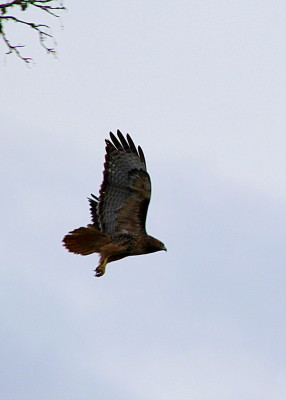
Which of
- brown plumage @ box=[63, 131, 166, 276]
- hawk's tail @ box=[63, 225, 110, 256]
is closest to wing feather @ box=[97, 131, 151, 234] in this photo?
brown plumage @ box=[63, 131, 166, 276]

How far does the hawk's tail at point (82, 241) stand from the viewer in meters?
11.6

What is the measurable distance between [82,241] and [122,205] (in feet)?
3.09

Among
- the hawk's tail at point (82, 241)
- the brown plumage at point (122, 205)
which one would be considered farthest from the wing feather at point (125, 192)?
the hawk's tail at point (82, 241)

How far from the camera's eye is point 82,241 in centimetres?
1164

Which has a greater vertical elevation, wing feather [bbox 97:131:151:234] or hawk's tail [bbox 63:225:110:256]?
wing feather [bbox 97:131:151:234]

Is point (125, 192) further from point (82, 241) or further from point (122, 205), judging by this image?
point (82, 241)

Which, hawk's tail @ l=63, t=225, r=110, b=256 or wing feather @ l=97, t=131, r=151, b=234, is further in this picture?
wing feather @ l=97, t=131, r=151, b=234

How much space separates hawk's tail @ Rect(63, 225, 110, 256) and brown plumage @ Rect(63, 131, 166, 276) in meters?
0.05

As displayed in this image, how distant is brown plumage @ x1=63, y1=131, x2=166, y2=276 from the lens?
11.9 meters

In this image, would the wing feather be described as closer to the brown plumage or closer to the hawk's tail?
the brown plumage

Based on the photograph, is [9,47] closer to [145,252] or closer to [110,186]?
[110,186]

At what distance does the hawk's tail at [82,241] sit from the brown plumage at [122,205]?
5cm

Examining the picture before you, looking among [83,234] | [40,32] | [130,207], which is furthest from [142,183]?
[40,32]

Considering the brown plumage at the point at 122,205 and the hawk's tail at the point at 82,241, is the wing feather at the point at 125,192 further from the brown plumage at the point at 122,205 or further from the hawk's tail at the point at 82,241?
the hawk's tail at the point at 82,241
